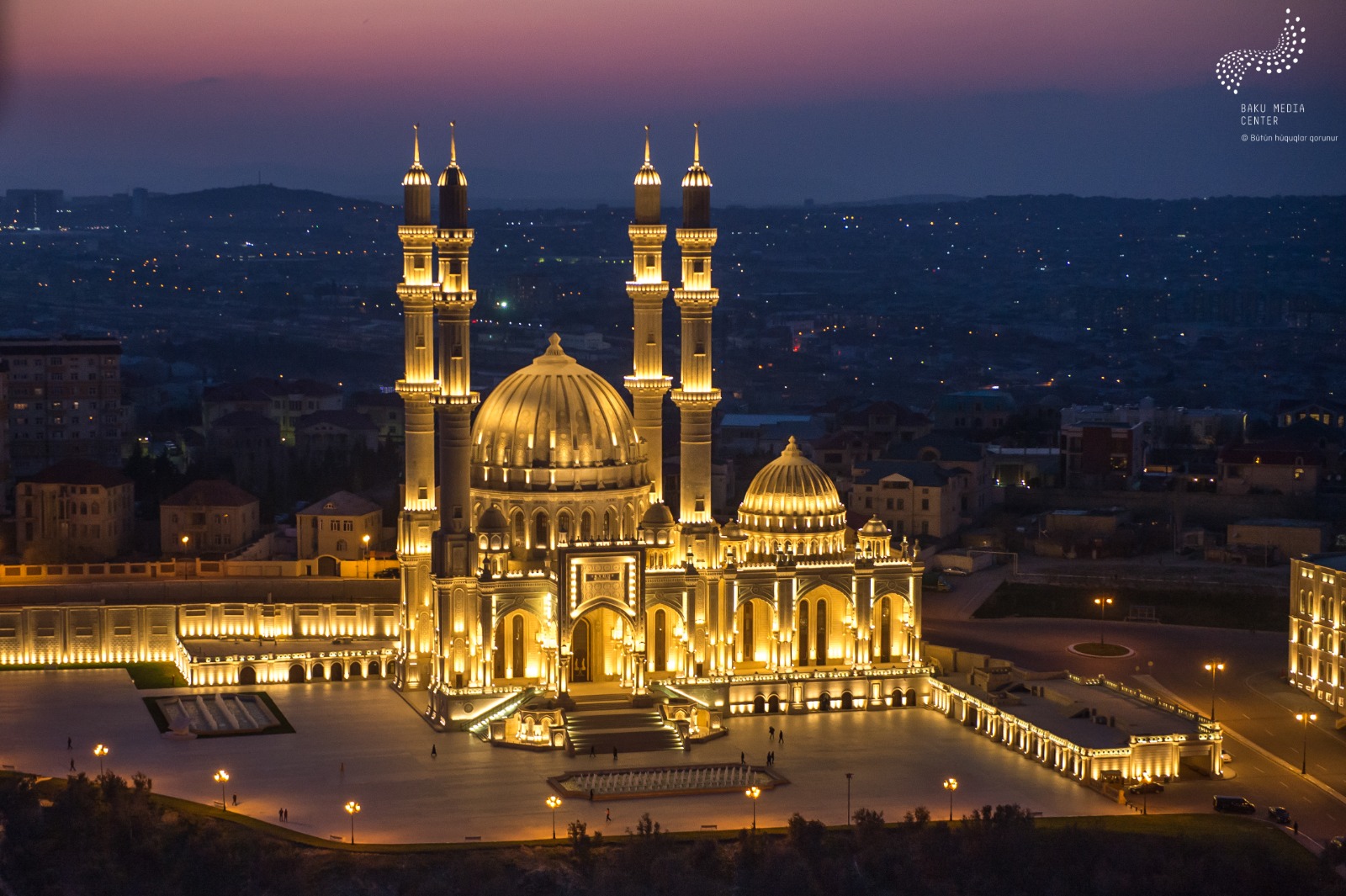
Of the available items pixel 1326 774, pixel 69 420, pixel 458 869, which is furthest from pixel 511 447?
pixel 69 420

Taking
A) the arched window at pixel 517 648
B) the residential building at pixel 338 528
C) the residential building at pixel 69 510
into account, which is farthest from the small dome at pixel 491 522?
the residential building at pixel 69 510

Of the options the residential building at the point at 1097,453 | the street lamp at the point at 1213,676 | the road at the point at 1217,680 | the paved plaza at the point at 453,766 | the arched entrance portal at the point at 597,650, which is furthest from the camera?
the residential building at the point at 1097,453

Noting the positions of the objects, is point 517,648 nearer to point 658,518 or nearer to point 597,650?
point 597,650

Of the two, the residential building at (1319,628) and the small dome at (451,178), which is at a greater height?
the small dome at (451,178)

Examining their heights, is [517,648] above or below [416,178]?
below

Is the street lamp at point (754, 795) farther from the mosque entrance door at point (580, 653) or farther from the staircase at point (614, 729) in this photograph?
the mosque entrance door at point (580, 653)

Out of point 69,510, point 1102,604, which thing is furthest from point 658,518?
point 69,510

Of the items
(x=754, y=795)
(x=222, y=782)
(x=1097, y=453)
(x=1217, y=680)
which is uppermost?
(x=1097, y=453)

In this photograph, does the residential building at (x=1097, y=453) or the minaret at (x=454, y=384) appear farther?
the residential building at (x=1097, y=453)
